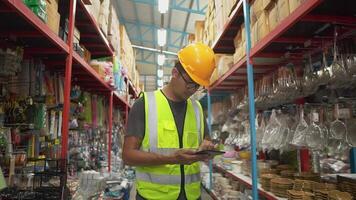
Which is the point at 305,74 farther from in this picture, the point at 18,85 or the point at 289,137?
the point at 18,85

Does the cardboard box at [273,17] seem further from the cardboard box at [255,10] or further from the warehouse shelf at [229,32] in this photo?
the warehouse shelf at [229,32]

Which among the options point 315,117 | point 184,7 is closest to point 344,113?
point 315,117

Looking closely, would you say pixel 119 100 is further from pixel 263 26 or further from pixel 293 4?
pixel 293 4

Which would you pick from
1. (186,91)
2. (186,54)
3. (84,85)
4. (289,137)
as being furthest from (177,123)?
(84,85)

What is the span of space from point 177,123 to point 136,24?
33.1 feet

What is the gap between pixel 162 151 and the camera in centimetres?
177

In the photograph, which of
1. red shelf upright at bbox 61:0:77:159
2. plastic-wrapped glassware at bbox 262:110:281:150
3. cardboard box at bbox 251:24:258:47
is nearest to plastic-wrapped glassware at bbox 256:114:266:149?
plastic-wrapped glassware at bbox 262:110:281:150

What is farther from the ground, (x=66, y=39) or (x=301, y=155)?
(x=66, y=39)

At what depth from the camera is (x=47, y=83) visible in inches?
110

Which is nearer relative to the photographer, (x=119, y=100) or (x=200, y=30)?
(x=200, y=30)

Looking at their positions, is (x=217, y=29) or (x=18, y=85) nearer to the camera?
(x=18, y=85)

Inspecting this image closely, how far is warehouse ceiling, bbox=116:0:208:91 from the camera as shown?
8.74 meters

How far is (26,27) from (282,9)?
1.68 metres

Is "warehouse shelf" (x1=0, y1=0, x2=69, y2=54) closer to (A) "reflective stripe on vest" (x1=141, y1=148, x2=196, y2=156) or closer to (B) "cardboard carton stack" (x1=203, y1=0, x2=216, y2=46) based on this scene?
(A) "reflective stripe on vest" (x1=141, y1=148, x2=196, y2=156)
